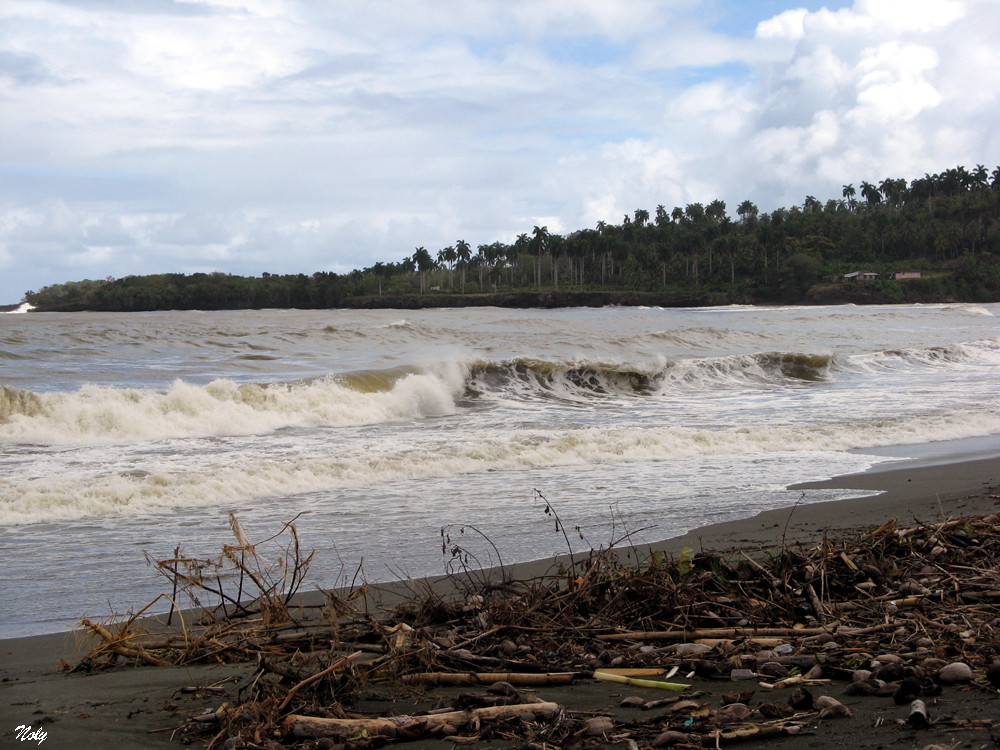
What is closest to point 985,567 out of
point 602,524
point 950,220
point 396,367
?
point 602,524

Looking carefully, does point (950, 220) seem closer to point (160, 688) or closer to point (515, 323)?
point (515, 323)

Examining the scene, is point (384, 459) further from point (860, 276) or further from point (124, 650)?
point (860, 276)


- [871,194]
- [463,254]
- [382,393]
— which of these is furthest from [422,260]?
[382,393]

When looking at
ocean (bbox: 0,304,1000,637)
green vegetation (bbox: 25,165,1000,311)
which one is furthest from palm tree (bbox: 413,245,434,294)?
ocean (bbox: 0,304,1000,637)

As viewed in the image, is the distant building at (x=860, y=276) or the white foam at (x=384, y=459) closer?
the white foam at (x=384, y=459)

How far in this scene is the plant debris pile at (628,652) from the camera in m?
2.95

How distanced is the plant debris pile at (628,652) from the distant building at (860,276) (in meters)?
129

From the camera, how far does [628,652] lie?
3.61 metres

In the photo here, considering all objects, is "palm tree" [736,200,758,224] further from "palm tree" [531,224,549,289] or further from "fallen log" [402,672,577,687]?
"fallen log" [402,672,577,687]

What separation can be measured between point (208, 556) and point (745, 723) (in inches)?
190

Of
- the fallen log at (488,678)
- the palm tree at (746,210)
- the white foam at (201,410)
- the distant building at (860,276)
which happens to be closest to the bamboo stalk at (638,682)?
the fallen log at (488,678)

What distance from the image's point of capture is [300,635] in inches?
153

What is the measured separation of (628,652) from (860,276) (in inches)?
5207
